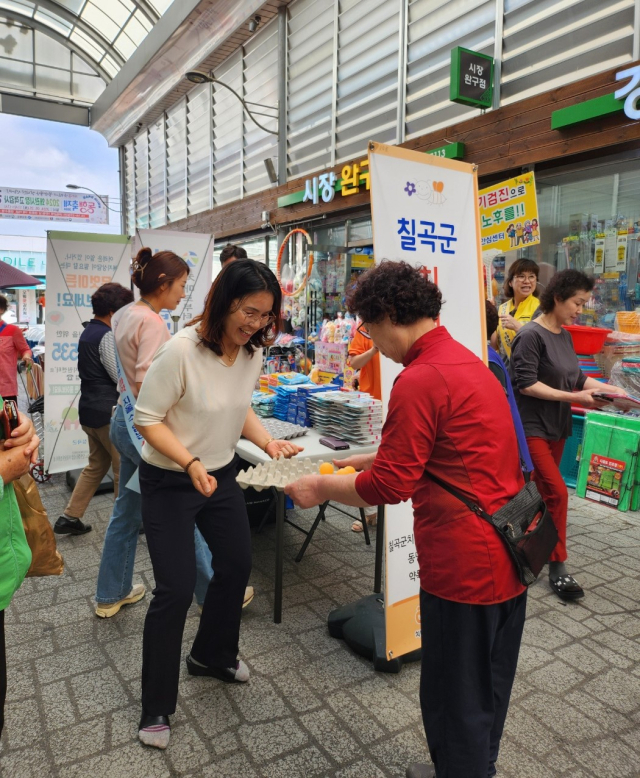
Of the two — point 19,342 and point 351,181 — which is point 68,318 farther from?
point 351,181

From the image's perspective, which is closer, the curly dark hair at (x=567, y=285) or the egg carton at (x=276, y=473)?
the egg carton at (x=276, y=473)

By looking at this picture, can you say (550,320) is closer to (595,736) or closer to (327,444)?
(327,444)

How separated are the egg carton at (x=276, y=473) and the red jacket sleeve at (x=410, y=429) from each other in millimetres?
663

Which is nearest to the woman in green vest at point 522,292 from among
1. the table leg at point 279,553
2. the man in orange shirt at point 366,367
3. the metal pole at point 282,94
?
the man in orange shirt at point 366,367

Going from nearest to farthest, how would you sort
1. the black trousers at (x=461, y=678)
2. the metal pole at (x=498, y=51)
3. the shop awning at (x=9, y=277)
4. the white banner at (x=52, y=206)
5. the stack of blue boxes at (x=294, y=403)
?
the black trousers at (x=461, y=678)
the stack of blue boxes at (x=294, y=403)
the shop awning at (x=9, y=277)
the metal pole at (x=498, y=51)
the white banner at (x=52, y=206)

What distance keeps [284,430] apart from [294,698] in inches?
55.4

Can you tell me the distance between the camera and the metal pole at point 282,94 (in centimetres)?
957

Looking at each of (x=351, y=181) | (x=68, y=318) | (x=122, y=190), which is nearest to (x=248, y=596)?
(x=68, y=318)

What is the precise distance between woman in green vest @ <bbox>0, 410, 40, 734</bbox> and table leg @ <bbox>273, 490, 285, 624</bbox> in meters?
1.46

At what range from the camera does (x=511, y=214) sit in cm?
441

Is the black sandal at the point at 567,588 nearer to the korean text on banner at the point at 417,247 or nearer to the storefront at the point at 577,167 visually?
the korean text on banner at the point at 417,247

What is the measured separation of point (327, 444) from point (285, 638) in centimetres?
99

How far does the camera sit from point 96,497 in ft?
15.9

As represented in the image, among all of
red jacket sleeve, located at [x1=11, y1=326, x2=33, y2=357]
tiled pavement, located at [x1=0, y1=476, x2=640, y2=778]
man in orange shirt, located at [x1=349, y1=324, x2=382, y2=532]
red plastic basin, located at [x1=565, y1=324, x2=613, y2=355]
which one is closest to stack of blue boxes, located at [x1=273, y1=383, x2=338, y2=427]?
man in orange shirt, located at [x1=349, y1=324, x2=382, y2=532]
